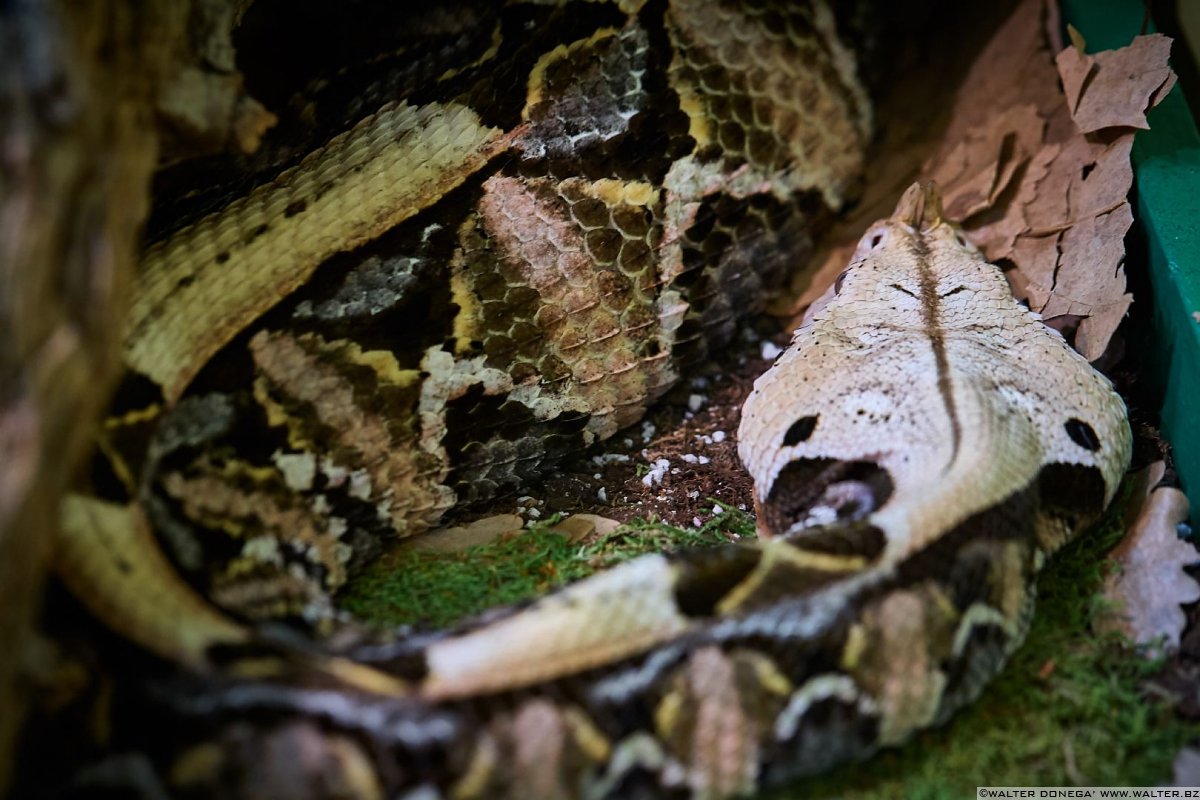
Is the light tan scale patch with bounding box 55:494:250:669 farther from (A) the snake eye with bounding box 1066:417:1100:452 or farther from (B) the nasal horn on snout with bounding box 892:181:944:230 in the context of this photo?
(B) the nasal horn on snout with bounding box 892:181:944:230

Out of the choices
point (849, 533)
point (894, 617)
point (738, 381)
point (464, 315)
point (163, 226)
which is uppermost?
point (163, 226)

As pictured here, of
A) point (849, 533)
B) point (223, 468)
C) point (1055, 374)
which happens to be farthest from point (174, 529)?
point (1055, 374)

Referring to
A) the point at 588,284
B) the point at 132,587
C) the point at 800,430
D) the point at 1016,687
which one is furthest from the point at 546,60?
the point at 1016,687

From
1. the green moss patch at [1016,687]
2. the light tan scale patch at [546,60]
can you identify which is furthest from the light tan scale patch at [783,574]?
the light tan scale patch at [546,60]

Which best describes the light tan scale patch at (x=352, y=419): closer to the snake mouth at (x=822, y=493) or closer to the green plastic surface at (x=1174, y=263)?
the snake mouth at (x=822, y=493)

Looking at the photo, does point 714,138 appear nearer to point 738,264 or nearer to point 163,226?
point 738,264

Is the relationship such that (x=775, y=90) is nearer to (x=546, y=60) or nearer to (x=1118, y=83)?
(x=546, y=60)

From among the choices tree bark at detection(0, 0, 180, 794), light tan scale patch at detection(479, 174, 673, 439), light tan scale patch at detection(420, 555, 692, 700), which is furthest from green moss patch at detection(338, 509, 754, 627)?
tree bark at detection(0, 0, 180, 794)
